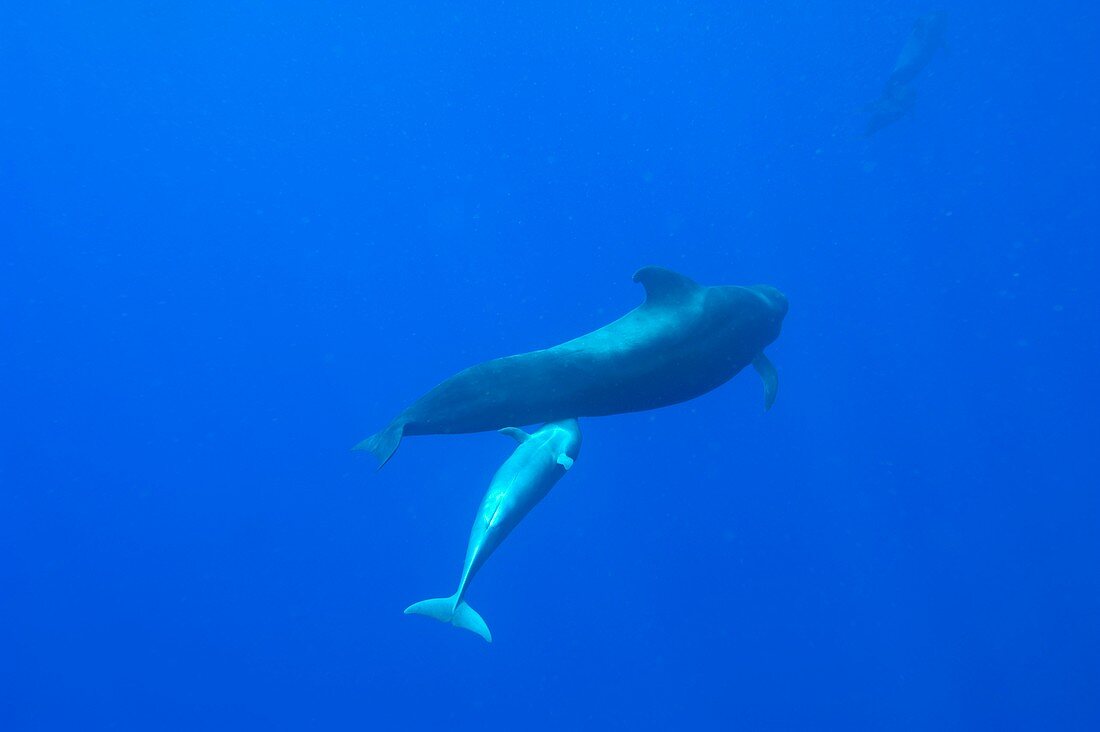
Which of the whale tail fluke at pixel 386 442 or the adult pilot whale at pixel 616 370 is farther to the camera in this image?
the adult pilot whale at pixel 616 370

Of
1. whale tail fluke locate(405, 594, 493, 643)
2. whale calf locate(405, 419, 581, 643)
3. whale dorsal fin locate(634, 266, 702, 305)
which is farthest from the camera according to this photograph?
whale tail fluke locate(405, 594, 493, 643)

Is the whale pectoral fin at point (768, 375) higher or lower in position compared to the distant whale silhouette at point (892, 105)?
lower

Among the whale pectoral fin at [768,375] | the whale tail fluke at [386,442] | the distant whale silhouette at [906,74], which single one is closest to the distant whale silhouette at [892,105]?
the distant whale silhouette at [906,74]

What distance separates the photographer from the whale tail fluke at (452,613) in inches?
320

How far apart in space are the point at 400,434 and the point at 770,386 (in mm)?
4430

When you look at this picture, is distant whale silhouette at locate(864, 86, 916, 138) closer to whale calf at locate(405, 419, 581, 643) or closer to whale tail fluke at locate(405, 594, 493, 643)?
whale calf at locate(405, 419, 581, 643)

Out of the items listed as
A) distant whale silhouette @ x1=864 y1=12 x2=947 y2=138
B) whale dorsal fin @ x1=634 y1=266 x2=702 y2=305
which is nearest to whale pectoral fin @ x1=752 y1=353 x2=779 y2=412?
whale dorsal fin @ x1=634 y1=266 x2=702 y2=305

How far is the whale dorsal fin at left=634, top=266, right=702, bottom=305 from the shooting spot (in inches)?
279

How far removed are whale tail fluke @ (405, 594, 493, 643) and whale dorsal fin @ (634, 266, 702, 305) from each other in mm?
3898

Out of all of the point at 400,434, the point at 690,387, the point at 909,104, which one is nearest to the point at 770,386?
the point at 690,387

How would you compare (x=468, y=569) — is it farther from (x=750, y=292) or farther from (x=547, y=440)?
(x=750, y=292)

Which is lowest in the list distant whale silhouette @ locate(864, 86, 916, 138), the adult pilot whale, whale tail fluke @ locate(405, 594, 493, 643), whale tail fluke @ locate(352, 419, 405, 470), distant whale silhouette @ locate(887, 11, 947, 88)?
whale tail fluke @ locate(405, 594, 493, 643)

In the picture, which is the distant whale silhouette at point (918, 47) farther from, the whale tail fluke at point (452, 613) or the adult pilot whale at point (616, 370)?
the whale tail fluke at point (452, 613)

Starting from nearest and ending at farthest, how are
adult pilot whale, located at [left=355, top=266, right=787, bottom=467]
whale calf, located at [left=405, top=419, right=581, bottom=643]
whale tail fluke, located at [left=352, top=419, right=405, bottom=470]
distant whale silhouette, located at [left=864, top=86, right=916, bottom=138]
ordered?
1. whale tail fluke, located at [left=352, top=419, right=405, bottom=470]
2. adult pilot whale, located at [left=355, top=266, right=787, bottom=467]
3. whale calf, located at [left=405, top=419, right=581, bottom=643]
4. distant whale silhouette, located at [left=864, top=86, right=916, bottom=138]
